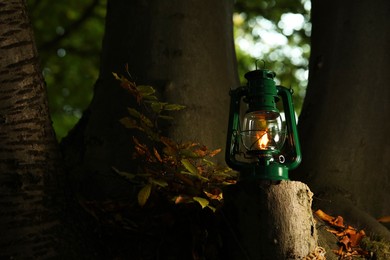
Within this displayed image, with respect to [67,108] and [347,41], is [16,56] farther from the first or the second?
[67,108]

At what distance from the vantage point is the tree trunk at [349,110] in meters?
3.62

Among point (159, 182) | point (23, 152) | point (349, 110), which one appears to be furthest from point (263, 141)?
point (349, 110)

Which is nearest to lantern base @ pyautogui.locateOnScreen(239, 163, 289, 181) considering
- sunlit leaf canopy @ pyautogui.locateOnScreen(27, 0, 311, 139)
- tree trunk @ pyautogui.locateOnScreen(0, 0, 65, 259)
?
tree trunk @ pyautogui.locateOnScreen(0, 0, 65, 259)

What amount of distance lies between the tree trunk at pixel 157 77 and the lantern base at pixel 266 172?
103cm

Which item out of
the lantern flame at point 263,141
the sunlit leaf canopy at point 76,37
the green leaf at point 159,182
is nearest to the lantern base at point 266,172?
the lantern flame at point 263,141

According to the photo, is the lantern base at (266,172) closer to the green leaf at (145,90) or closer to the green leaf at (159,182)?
the green leaf at (159,182)

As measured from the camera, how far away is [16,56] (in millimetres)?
2578

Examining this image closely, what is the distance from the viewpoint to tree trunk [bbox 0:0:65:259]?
7.94 ft

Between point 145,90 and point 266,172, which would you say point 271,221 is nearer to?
point 266,172

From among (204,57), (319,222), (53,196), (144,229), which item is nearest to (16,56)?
(53,196)

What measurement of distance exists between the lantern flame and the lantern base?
16cm

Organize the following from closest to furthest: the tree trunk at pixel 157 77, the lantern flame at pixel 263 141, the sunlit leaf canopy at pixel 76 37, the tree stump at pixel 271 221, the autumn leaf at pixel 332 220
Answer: the tree stump at pixel 271 221 → the lantern flame at pixel 263 141 → the autumn leaf at pixel 332 220 → the tree trunk at pixel 157 77 → the sunlit leaf canopy at pixel 76 37

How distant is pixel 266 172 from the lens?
97.1 inches

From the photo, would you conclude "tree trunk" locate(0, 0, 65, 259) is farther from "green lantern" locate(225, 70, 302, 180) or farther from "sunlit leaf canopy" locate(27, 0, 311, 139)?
"sunlit leaf canopy" locate(27, 0, 311, 139)
